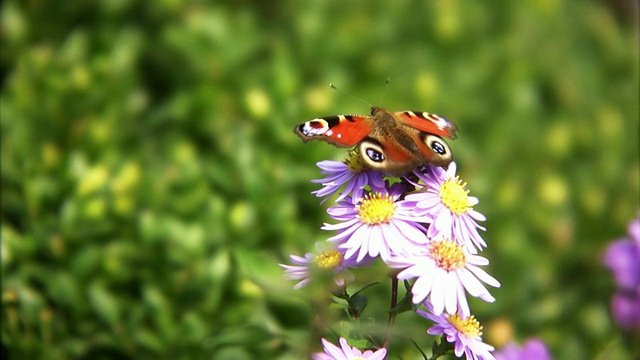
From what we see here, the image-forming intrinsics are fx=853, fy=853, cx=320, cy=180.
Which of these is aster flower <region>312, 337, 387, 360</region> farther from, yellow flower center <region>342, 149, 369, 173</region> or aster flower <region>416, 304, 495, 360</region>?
yellow flower center <region>342, 149, 369, 173</region>

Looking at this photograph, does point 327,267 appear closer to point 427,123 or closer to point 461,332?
point 461,332

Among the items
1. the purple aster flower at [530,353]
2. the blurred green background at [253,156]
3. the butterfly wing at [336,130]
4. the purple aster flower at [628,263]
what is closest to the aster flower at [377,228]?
the butterfly wing at [336,130]

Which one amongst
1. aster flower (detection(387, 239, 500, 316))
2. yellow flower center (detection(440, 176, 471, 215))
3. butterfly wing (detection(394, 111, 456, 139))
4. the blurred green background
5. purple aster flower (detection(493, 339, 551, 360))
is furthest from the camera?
the blurred green background

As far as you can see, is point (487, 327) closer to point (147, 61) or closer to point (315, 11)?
point (315, 11)

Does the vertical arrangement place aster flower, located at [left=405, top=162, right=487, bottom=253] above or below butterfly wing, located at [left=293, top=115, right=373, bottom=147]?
below

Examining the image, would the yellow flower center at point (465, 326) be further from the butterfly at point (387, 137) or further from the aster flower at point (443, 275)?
the butterfly at point (387, 137)

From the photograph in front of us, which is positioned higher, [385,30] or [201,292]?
[385,30]

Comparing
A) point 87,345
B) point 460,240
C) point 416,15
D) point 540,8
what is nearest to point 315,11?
point 416,15

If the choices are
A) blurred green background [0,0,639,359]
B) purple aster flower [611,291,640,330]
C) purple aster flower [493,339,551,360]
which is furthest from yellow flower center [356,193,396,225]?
purple aster flower [611,291,640,330]
